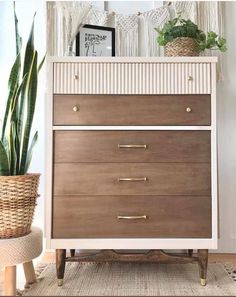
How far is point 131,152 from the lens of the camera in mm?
1484

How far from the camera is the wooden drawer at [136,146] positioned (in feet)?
4.86

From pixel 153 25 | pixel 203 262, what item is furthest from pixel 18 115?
pixel 203 262

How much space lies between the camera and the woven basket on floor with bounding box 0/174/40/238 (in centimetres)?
143

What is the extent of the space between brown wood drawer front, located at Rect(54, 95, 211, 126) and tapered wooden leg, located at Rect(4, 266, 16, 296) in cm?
69

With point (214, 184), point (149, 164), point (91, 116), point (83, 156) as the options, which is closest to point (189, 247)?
point (214, 184)

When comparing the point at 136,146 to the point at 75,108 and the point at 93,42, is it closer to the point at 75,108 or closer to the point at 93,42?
the point at 75,108

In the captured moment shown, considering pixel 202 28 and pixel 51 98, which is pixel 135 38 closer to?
pixel 202 28

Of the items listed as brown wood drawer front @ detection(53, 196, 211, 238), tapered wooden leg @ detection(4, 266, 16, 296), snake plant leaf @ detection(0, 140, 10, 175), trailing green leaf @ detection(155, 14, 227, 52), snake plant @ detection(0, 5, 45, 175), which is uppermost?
trailing green leaf @ detection(155, 14, 227, 52)

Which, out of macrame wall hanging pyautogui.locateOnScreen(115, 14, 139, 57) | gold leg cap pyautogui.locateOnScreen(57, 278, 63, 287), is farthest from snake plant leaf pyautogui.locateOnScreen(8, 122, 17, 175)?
macrame wall hanging pyautogui.locateOnScreen(115, 14, 139, 57)

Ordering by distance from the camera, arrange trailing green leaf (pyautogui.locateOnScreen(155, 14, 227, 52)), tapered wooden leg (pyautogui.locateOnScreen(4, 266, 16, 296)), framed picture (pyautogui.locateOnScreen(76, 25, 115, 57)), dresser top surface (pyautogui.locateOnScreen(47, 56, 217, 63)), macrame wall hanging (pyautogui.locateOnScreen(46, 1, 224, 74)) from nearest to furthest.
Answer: tapered wooden leg (pyautogui.locateOnScreen(4, 266, 16, 296))
dresser top surface (pyautogui.locateOnScreen(47, 56, 217, 63))
trailing green leaf (pyautogui.locateOnScreen(155, 14, 227, 52))
framed picture (pyautogui.locateOnScreen(76, 25, 115, 57))
macrame wall hanging (pyautogui.locateOnScreen(46, 1, 224, 74))

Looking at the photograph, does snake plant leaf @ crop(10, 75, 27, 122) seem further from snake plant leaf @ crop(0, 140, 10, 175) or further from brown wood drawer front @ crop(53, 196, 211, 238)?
brown wood drawer front @ crop(53, 196, 211, 238)

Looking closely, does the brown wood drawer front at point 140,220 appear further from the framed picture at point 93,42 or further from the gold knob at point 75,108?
the framed picture at point 93,42

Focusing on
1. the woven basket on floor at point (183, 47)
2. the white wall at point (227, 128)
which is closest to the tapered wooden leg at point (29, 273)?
the white wall at point (227, 128)

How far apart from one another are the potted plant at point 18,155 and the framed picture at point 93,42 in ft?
1.14
